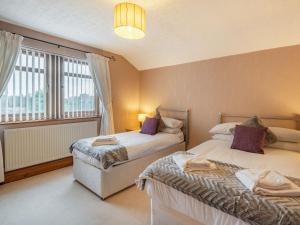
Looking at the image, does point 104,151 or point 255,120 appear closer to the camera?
point 104,151

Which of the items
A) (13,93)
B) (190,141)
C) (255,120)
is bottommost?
(190,141)

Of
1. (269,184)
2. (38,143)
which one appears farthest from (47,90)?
(269,184)

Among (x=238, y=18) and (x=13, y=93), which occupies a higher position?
(x=238, y=18)

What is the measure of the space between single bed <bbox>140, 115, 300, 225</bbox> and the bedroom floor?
0.38 metres

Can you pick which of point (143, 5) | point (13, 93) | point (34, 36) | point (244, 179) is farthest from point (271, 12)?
point (13, 93)

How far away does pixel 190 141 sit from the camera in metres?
3.83

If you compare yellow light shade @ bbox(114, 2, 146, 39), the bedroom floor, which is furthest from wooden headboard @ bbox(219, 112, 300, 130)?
yellow light shade @ bbox(114, 2, 146, 39)

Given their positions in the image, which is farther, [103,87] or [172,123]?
[103,87]

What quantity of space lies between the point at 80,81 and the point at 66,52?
61cm

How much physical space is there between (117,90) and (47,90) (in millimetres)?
1540

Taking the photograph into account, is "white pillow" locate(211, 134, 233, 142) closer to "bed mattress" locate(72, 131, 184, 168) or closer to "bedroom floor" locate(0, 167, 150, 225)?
"bed mattress" locate(72, 131, 184, 168)

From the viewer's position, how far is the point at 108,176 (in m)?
2.30

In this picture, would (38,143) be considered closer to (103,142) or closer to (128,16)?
(103,142)

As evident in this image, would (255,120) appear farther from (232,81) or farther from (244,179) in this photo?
(244,179)
